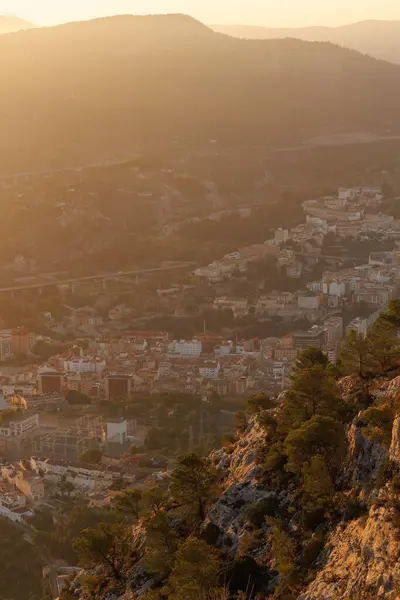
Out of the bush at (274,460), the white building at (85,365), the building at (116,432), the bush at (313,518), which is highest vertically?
the bush at (313,518)

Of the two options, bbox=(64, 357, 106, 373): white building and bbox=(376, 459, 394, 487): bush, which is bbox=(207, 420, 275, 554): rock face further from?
bbox=(64, 357, 106, 373): white building

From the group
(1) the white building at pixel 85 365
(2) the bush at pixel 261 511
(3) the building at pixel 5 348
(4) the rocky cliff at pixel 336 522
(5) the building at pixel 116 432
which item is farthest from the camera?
(3) the building at pixel 5 348

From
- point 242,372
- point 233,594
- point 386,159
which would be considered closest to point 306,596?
point 233,594

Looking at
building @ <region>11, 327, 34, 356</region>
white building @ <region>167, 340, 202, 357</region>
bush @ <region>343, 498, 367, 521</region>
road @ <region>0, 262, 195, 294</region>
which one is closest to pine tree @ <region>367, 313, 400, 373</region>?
bush @ <region>343, 498, 367, 521</region>

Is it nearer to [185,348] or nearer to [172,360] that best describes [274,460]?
[172,360]

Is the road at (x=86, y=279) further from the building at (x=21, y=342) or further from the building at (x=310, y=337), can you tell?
the building at (x=310, y=337)

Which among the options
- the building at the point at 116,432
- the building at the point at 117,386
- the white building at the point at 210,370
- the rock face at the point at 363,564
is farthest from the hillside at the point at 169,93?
the rock face at the point at 363,564

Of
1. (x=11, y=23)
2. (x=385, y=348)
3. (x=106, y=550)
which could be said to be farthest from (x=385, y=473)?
(x=11, y=23)
